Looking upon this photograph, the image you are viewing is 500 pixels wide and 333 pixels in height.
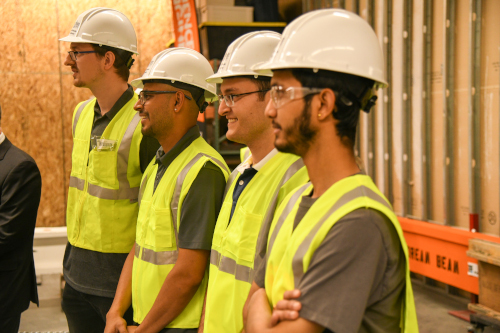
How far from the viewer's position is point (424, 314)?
16.2ft

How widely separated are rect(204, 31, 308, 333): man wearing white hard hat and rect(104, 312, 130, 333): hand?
0.69 m

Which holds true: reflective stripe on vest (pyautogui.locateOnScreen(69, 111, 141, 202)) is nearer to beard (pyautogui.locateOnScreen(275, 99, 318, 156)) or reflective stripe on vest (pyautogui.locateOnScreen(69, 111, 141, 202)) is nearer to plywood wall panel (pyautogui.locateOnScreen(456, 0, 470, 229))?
beard (pyautogui.locateOnScreen(275, 99, 318, 156))

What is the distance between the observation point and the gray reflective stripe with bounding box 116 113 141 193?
296cm

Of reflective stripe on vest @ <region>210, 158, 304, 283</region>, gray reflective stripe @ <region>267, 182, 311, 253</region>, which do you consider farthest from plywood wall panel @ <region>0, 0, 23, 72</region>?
gray reflective stripe @ <region>267, 182, 311, 253</region>

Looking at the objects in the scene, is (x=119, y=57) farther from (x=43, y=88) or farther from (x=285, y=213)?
(x=43, y=88)

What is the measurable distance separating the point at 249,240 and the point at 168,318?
2.01 feet

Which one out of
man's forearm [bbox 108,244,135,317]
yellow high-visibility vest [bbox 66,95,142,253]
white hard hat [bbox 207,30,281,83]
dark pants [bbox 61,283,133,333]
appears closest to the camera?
white hard hat [bbox 207,30,281,83]

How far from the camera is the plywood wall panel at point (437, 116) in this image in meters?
5.18

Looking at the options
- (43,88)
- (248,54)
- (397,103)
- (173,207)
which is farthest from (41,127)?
(248,54)

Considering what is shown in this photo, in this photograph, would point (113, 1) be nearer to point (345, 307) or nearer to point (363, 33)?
point (363, 33)

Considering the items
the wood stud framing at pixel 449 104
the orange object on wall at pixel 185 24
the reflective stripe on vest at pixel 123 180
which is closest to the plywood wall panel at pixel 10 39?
the orange object on wall at pixel 185 24

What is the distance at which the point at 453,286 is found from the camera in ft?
16.9

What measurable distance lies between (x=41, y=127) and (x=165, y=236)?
5.20 m

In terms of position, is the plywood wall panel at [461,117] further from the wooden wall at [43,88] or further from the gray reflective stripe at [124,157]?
the wooden wall at [43,88]
